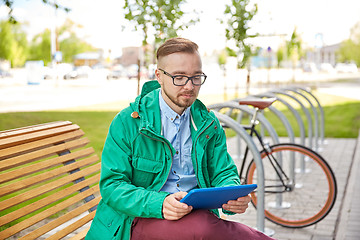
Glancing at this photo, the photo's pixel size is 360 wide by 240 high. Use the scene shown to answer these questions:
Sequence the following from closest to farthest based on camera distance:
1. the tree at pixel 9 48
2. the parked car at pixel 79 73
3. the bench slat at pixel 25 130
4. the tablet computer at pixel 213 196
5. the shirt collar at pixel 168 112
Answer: the tablet computer at pixel 213 196 → the shirt collar at pixel 168 112 → the bench slat at pixel 25 130 → the parked car at pixel 79 73 → the tree at pixel 9 48

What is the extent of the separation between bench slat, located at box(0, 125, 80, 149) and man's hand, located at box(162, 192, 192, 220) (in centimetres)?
95

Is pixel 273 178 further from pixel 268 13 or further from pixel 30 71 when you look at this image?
pixel 30 71

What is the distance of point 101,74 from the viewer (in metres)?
57.3

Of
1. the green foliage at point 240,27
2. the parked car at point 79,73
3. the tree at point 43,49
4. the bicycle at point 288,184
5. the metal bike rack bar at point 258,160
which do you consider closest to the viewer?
the metal bike rack bar at point 258,160

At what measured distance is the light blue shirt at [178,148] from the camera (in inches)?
97.9

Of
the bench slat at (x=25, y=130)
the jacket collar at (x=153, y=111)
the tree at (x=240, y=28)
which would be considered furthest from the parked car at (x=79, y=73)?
the jacket collar at (x=153, y=111)

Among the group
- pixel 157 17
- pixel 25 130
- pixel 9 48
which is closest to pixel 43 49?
→ pixel 9 48

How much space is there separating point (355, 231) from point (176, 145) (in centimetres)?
262

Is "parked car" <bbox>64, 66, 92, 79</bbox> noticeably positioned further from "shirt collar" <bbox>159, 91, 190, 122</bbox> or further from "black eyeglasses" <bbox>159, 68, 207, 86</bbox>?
"black eyeglasses" <bbox>159, 68, 207, 86</bbox>

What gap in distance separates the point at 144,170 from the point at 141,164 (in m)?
0.03

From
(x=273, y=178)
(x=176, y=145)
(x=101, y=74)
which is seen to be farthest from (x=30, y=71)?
(x=176, y=145)

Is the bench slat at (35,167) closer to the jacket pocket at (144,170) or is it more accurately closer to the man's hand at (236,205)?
the jacket pocket at (144,170)

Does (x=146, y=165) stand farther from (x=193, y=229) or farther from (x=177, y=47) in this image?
(x=177, y=47)

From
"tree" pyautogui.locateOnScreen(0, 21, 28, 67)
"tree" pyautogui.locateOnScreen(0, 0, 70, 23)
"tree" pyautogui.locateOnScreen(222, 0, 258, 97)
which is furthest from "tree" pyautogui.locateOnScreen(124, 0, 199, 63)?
"tree" pyautogui.locateOnScreen(0, 21, 28, 67)
